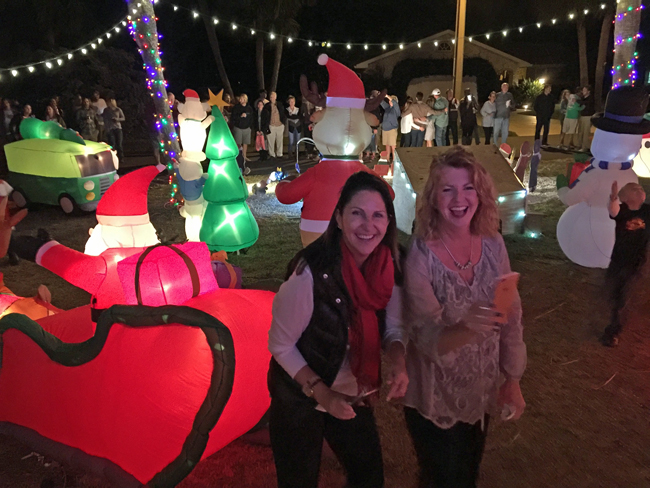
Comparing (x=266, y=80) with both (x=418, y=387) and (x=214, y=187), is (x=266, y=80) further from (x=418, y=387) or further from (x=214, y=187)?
(x=418, y=387)

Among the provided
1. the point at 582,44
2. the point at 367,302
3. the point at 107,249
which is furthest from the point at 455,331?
the point at 582,44

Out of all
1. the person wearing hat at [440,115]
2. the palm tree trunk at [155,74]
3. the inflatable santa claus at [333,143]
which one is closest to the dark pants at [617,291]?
the inflatable santa claus at [333,143]

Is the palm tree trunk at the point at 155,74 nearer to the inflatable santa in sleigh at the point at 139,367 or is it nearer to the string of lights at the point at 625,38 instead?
the inflatable santa in sleigh at the point at 139,367

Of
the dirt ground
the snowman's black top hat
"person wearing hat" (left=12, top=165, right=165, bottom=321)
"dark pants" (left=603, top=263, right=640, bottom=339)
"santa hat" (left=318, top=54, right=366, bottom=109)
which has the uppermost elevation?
"santa hat" (left=318, top=54, right=366, bottom=109)

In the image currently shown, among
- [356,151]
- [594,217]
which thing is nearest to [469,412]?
[356,151]

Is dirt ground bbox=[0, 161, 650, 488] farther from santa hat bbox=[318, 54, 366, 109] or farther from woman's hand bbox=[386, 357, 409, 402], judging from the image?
santa hat bbox=[318, 54, 366, 109]

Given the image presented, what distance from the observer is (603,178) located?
Result: 505 cm

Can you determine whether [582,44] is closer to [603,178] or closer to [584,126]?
[584,126]

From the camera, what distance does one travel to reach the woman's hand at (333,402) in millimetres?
1761

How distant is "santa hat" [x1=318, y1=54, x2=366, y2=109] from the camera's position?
13.6 ft

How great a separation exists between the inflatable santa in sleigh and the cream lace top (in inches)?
31.6

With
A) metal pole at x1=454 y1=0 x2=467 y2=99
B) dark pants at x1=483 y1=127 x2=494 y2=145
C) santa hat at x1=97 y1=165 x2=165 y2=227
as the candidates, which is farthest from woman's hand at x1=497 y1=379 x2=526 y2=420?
dark pants at x1=483 y1=127 x2=494 y2=145

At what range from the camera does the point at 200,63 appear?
30516mm

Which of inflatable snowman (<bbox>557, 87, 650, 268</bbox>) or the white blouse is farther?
inflatable snowman (<bbox>557, 87, 650, 268</bbox>)
